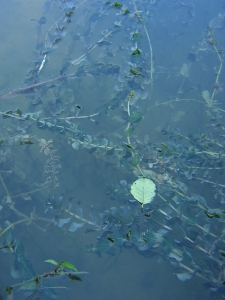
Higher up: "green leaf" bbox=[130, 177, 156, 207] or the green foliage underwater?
"green leaf" bbox=[130, 177, 156, 207]

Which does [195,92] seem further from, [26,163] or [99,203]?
[26,163]

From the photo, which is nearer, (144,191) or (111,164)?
(144,191)

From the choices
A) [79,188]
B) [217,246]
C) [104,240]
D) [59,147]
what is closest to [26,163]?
[59,147]

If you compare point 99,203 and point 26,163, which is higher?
point 26,163

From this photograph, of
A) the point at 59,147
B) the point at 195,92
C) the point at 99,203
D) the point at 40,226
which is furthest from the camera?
the point at 195,92

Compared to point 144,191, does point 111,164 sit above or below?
below

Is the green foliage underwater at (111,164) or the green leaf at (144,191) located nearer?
the green leaf at (144,191)

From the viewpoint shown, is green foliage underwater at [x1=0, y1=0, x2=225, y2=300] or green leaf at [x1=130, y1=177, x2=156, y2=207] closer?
green leaf at [x1=130, y1=177, x2=156, y2=207]

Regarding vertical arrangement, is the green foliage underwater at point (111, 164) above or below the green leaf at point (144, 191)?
below
